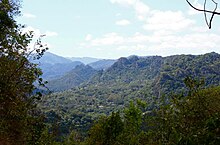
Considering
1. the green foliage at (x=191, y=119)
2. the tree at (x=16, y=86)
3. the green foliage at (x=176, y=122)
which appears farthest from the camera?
the tree at (x=16, y=86)

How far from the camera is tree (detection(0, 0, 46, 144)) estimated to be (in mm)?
16750

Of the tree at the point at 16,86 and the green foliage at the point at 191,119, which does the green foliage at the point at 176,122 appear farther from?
the tree at the point at 16,86

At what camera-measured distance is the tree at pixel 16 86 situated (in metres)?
16.8

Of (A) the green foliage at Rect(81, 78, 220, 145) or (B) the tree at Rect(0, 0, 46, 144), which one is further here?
(B) the tree at Rect(0, 0, 46, 144)

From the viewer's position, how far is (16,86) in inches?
683

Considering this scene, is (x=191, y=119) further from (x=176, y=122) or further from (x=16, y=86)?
(x=16, y=86)

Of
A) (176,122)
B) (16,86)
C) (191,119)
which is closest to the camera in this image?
(16,86)

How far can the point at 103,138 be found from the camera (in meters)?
50.4

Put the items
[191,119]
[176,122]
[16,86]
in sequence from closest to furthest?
[16,86] < [191,119] < [176,122]

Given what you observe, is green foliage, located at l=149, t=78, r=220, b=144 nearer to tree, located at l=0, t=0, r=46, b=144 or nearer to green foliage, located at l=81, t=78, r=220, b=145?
green foliage, located at l=81, t=78, r=220, b=145

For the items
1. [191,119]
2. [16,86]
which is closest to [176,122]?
[191,119]

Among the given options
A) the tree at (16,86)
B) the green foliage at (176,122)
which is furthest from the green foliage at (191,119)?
the tree at (16,86)

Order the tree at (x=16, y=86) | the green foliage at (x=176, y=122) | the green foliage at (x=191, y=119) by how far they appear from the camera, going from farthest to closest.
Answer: the tree at (x=16, y=86), the green foliage at (x=176, y=122), the green foliage at (x=191, y=119)

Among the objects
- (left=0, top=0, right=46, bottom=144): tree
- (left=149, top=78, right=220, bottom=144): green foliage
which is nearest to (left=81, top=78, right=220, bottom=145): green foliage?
(left=149, top=78, right=220, bottom=144): green foliage
